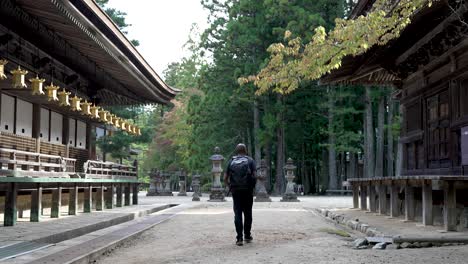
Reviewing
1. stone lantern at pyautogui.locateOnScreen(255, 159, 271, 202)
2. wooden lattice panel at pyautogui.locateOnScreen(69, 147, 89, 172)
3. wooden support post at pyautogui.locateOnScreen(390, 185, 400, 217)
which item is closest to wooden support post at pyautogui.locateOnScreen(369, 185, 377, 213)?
wooden support post at pyautogui.locateOnScreen(390, 185, 400, 217)

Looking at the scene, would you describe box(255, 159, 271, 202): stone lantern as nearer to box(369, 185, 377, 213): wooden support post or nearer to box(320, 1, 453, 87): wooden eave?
box(320, 1, 453, 87): wooden eave

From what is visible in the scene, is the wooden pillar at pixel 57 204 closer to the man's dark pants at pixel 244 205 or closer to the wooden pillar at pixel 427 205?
the man's dark pants at pixel 244 205

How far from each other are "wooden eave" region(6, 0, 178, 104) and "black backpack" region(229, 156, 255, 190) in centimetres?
505

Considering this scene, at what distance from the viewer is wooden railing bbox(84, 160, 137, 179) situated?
1727 cm

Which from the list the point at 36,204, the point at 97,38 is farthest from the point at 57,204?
the point at 97,38

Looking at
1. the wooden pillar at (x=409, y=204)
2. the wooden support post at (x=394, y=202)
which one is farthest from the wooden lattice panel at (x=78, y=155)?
the wooden pillar at (x=409, y=204)

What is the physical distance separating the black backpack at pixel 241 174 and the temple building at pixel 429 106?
11.4 ft

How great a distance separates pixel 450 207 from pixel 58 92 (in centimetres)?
1055

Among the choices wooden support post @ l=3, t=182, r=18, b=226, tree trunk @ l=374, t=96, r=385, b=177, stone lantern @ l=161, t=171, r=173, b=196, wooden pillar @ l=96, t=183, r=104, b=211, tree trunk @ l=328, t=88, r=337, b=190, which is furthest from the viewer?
stone lantern @ l=161, t=171, r=173, b=196

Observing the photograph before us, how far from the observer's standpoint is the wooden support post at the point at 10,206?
11.7 metres

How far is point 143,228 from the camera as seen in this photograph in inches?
509

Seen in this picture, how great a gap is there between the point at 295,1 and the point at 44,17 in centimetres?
2694

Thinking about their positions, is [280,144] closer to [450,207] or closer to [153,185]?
[153,185]

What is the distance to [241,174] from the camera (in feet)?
33.0
